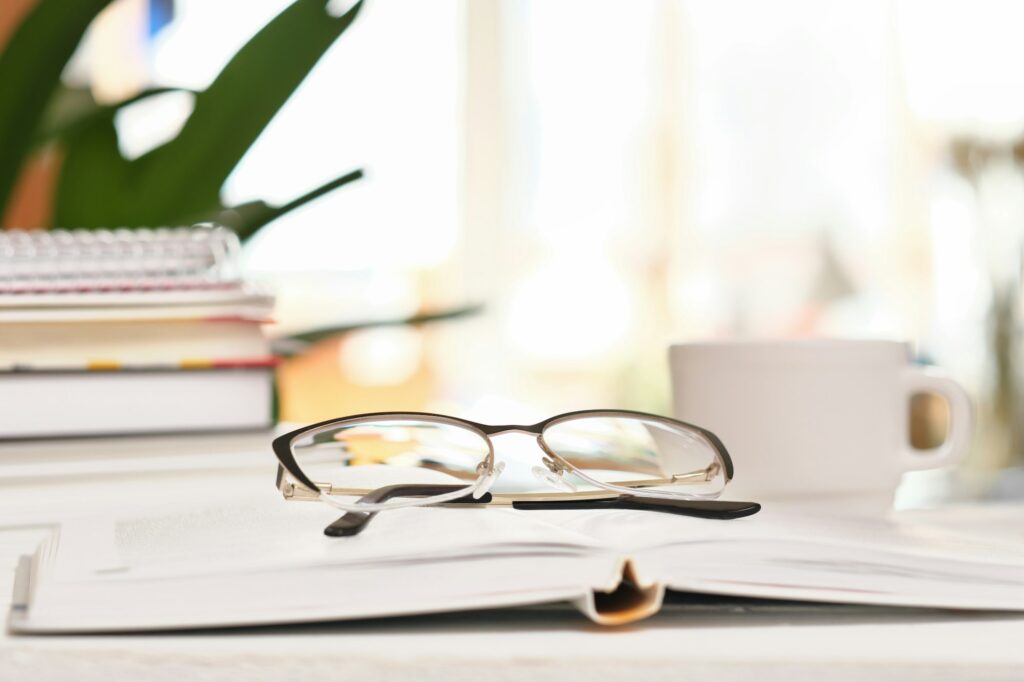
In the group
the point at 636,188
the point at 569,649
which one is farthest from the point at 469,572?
the point at 636,188

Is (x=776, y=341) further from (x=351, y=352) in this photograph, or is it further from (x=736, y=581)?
(x=351, y=352)

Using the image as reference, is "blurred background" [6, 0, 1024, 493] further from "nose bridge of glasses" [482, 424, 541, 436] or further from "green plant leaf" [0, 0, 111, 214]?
"nose bridge of glasses" [482, 424, 541, 436]

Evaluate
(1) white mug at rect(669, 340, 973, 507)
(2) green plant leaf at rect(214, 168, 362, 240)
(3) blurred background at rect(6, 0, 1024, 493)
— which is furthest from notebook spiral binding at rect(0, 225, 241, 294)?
(3) blurred background at rect(6, 0, 1024, 493)

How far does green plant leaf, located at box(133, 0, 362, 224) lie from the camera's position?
765mm

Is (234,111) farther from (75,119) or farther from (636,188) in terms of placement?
(636,188)

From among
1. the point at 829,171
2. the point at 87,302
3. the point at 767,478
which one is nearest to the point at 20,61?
the point at 87,302

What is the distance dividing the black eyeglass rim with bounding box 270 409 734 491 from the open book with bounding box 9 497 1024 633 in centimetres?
3

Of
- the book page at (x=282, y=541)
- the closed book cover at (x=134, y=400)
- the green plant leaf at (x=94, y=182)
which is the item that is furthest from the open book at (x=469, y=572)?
the green plant leaf at (x=94, y=182)

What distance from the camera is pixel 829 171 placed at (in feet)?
10.8

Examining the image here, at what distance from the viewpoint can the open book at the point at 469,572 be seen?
27 centimetres

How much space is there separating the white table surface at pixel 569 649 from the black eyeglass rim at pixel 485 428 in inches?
3.3

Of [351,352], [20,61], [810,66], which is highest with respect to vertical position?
[810,66]

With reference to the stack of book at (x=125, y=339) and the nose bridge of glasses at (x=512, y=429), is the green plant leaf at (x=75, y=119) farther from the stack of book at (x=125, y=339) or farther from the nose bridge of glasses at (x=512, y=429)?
the nose bridge of glasses at (x=512, y=429)

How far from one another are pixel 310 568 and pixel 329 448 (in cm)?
12
